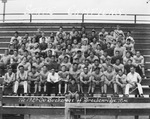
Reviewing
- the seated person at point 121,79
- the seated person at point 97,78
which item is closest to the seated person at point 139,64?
the seated person at point 121,79

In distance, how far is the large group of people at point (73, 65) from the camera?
1456 centimetres

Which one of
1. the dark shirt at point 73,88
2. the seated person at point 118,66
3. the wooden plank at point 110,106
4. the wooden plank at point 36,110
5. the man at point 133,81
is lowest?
the wooden plank at point 36,110

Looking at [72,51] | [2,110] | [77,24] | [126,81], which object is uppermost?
[77,24]

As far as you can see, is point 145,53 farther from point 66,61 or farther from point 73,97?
point 73,97

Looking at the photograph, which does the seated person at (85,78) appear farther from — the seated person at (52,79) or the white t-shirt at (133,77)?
the white t-shirt at (133,77)

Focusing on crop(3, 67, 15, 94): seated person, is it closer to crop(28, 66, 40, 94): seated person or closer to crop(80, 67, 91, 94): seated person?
crop(28, 66, 40, 94): seated person

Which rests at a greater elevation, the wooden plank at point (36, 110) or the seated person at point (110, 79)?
the seated person at point (110, 79)

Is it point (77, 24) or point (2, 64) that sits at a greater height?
point (77, 24)

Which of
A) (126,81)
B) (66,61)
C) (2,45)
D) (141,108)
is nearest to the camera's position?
(141,108)

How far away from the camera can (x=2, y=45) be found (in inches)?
797

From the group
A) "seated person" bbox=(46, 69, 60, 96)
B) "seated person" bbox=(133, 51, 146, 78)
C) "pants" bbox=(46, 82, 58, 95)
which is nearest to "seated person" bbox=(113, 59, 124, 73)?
"seated person" bbox=(133, 51, 146, 78)

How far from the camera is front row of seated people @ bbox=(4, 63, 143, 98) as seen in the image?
1445cm

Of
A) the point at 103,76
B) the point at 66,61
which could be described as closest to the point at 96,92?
the point at 103,76

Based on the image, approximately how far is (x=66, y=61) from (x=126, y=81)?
279cm
